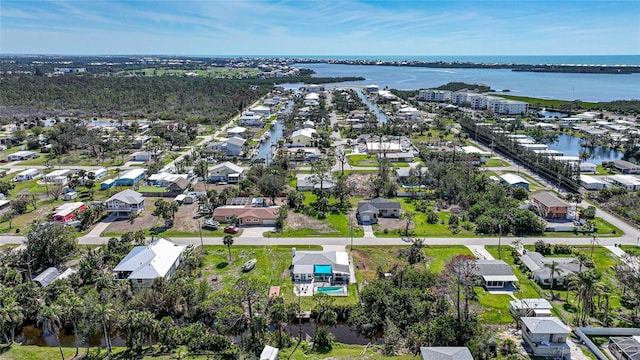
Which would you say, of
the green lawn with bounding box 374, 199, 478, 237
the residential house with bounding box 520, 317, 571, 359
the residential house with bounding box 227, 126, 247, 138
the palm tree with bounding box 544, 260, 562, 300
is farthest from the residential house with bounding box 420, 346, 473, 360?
the residential house with bounding box 227, 126, 247, 138

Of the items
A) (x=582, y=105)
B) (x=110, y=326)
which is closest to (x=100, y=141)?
(x=110, y=326)

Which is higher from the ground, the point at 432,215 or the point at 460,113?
the point at 460,113

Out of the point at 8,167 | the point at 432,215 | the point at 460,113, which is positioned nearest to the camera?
the point at 432,215

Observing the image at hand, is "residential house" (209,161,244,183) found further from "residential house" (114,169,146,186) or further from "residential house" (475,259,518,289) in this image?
"residential house" (475,259,518,289)

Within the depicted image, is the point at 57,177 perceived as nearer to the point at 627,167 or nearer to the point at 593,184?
the point at 593,184

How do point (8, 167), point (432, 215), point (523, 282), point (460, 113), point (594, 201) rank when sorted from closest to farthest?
1. point (523, 282)
2. point (432, 215)
3. point (594, 201)
4. point (8, 167)
5. point (460, 113)

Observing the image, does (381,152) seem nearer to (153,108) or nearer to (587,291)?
(587,291)

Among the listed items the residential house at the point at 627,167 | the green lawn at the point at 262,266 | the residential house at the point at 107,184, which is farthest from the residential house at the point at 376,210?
the residential house at the point at 627,167
